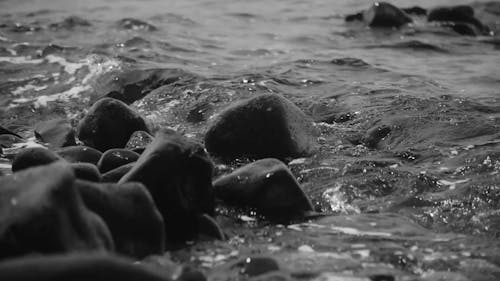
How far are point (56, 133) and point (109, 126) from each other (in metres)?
0.82

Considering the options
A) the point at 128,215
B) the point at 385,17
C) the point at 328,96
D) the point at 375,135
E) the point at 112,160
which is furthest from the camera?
the point at 385,17

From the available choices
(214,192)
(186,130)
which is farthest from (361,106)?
(214,192)

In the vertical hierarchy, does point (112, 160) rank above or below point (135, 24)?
above

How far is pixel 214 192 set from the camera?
200 inches

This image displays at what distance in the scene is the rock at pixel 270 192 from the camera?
491 cm

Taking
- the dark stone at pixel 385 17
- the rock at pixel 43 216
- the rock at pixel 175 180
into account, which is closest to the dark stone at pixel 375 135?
the rock at pixel 175 180

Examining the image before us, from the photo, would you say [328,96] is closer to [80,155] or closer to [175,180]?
[80,155]

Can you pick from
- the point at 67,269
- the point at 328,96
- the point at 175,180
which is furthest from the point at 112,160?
the point at 328,96

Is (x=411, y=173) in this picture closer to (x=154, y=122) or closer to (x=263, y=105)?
(x=263, y=105)

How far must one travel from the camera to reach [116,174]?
4977mm

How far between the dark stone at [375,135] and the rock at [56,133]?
2636 mm

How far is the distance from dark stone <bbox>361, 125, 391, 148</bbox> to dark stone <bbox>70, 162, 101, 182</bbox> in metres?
2.78

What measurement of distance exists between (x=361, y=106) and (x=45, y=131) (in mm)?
3152

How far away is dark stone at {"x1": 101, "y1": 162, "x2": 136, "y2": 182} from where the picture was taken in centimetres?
494
